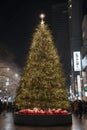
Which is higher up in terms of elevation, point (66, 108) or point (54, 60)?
point (54, 60)

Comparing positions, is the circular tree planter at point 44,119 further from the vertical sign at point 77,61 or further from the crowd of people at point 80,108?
the vertical sign at point 77,61

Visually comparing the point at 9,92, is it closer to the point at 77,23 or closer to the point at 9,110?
the point at 9,110

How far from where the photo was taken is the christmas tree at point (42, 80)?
28.0 m

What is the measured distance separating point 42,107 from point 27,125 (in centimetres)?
260

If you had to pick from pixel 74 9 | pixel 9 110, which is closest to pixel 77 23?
pixel 74 9

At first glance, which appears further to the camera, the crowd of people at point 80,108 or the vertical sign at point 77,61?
the vertical sign at point 77,61

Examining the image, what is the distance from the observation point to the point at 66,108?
28.1 metres

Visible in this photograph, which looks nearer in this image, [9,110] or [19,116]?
[19,116]

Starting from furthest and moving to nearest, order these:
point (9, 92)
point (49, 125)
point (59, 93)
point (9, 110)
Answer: point (9, 92), point (9, 110), point (59, 93), point (49, 125)

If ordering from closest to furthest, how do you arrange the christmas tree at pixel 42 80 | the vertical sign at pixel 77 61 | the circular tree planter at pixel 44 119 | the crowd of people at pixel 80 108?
1. the circular tree planter at pixel 44 119
2. the christmas tree at pixel 42 80
3. the crowd of people at pixel 80 108
4. the vertical sign at pixel 77 61

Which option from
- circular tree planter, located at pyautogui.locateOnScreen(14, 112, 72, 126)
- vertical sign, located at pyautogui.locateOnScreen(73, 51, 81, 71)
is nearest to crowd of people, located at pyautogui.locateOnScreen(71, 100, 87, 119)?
circular tree planter, located at pyautogui.locateOnScreen(14, 112, 72, 126)

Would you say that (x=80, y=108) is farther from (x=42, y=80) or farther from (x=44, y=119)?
(x=44, y=119)

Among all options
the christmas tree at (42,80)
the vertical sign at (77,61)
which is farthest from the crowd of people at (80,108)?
the vertical sign at (77,61)

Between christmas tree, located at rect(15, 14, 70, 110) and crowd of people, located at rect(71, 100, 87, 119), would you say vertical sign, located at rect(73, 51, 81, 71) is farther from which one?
christmas tree, located at rect(15, 14, 70, 110)
